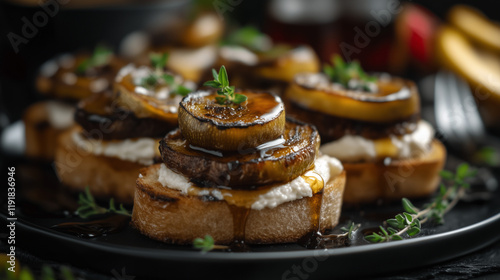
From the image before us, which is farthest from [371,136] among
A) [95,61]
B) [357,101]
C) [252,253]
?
[95,61]

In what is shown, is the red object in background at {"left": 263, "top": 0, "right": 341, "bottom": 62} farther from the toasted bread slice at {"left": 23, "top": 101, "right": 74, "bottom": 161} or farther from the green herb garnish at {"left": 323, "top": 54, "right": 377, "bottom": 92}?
the toasted bread slice at {"left": 23, "top": 101, "right": 74, "bottom": 161}

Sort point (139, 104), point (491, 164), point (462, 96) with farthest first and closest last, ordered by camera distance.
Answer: point (462, 96), point (491, 164), point (139, 104)

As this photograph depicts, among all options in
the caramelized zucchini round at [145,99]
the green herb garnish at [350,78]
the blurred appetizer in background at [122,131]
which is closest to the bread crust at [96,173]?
the blurred appetizer in background at [122,131]

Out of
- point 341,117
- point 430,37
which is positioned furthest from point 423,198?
point 430,37

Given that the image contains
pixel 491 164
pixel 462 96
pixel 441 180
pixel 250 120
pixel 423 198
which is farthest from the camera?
pixel 462 96

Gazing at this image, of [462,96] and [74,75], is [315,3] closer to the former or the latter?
[462,96]

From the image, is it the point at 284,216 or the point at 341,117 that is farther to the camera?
the point at 341,117
